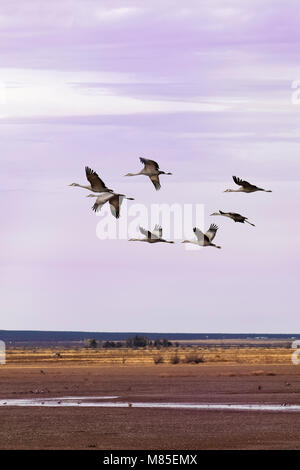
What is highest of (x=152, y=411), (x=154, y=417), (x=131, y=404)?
(x=131, y=404)

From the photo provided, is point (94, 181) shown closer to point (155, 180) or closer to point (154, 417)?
point (155, 180)

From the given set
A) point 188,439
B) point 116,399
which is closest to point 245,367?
point 116,399

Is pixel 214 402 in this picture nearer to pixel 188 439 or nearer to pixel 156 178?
pixel 188 439

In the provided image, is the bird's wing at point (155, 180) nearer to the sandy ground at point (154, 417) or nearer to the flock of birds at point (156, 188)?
the flock of birds at point (156, 188)

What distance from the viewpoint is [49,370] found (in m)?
88.9

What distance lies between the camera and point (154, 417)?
4747 cm

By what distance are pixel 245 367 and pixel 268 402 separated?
1466 inches

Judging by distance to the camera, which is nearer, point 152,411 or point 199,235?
point 199,235

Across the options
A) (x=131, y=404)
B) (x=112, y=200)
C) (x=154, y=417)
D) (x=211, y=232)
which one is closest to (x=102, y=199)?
(x=112, y=200)

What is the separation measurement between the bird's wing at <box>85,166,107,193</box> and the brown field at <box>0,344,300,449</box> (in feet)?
31.4

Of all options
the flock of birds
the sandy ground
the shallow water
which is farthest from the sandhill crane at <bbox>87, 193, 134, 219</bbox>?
the shallow water

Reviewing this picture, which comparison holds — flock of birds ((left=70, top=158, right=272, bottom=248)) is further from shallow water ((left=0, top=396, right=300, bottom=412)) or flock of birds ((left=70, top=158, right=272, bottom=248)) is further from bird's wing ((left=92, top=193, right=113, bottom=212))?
shallow water ((left=0, top=396, right=300, bottom=412))

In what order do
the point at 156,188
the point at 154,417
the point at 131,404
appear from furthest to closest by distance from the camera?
the point at 131,404, the point at 154,417, the point at 156,188

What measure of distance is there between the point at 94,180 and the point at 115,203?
5.13 feet
